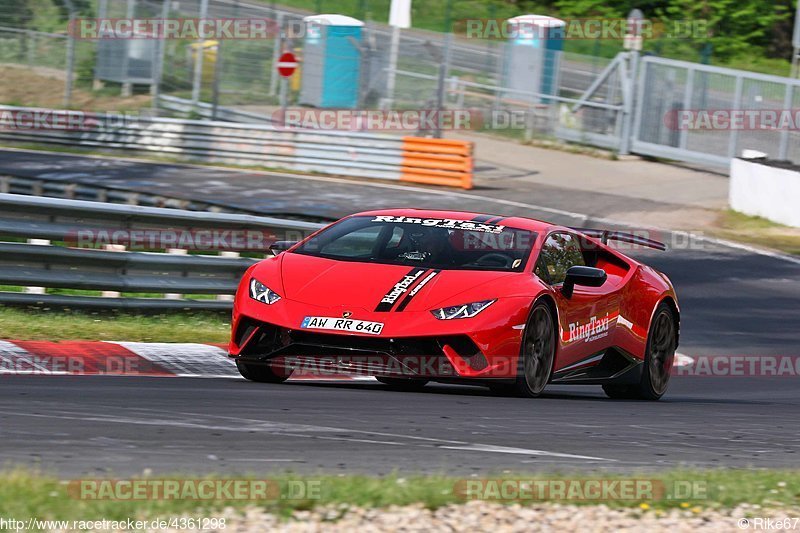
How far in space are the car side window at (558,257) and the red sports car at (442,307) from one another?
0.01 m

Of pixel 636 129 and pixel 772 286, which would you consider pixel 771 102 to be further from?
pixel 772 286

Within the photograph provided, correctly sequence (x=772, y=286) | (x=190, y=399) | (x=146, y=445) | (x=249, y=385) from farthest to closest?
(x=772, y=286), (x=249, y=385), (x=190, y=399), (x=146, y=445)

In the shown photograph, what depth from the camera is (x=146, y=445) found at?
5.70 metres

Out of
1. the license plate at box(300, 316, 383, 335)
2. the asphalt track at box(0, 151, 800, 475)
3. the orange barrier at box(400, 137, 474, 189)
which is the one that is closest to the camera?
the asphalt track at box(0, 151, 800, 475)

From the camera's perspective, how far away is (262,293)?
8.36 meters

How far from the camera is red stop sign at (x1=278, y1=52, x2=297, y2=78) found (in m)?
29.5

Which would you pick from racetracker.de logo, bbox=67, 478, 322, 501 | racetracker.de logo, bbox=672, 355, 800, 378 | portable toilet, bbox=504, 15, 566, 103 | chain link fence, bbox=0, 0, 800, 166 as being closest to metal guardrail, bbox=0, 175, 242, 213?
racetracker.de logo, bbox=672, 355, 800, 378

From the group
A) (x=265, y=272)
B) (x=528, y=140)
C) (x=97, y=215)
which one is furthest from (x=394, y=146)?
(x=265, y=272)

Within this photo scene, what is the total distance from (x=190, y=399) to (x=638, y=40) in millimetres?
25361

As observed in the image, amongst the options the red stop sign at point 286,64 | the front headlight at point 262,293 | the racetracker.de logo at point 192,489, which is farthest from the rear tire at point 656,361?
the red stop sign at point 286,64

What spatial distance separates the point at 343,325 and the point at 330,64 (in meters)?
23.4

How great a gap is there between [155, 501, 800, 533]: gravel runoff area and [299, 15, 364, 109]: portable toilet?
2585 centimetres

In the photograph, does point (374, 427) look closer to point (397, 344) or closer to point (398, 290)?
point (397, 344)

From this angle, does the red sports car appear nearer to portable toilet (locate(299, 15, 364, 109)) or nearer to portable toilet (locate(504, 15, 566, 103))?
portable toilet (locate(299, 15, 364, 109))
